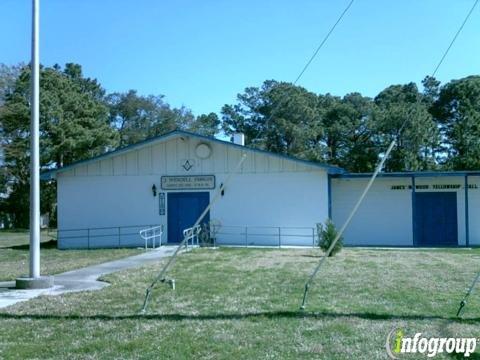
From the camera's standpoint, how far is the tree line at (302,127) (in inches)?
1805

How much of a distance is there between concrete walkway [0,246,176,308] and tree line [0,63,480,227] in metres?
28.8

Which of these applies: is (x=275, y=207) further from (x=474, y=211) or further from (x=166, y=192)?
(x=474, y=211)

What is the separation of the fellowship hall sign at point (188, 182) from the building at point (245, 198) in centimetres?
4

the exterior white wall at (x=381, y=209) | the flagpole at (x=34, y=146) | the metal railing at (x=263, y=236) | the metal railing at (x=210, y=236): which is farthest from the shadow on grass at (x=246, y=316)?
the exterior white wall at (x=381, y=209)

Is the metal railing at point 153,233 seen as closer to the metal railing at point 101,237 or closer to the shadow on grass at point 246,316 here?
the metal railing at point 101,237

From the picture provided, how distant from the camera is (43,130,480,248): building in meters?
24.6

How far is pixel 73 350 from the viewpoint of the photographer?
6.82 m

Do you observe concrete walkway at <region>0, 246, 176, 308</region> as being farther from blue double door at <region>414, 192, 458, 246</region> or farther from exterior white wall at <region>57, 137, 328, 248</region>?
blue double door at <region>414, 192, 458, 246</region>

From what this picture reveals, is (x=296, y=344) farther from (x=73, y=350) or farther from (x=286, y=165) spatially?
(x=286, y=165)

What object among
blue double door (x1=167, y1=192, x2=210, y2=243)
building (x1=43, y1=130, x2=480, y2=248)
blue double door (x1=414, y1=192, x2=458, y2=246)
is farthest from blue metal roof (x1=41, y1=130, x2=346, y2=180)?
blue double door (x1=414, y1=192, x2=458, y2=246)

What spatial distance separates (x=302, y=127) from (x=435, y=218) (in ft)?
87.8

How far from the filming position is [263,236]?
24.8 metres

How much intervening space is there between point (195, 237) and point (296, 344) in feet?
60.5

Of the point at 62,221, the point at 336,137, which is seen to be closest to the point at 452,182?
the point at 62,221
